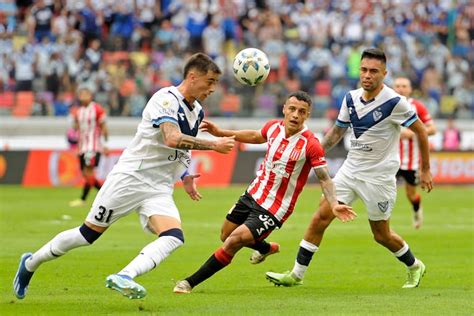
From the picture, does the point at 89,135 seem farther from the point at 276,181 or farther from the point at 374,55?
the point at 374,55

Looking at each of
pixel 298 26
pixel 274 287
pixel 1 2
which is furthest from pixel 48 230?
pixel 298 26

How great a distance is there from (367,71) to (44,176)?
18261mm

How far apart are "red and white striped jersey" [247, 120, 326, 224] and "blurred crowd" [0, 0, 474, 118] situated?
65.6 feet

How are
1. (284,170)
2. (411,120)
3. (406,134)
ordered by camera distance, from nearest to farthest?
1. (284,170)
2. (411,120)
3. (406,134)

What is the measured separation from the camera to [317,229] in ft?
37.4

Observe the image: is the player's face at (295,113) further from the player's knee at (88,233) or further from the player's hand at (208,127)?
the player's knee at (88,233)

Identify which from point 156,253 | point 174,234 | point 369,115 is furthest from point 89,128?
point 156,253

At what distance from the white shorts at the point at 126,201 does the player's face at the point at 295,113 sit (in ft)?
A: 5.80

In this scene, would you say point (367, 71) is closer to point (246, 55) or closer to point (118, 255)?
point (246, 55)

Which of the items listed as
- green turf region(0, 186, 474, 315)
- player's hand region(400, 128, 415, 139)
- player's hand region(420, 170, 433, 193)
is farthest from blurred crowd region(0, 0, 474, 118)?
player's hand region(420, 170, 433, 193)

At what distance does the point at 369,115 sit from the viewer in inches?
438

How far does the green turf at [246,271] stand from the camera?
957cm

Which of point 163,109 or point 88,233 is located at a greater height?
point 163,109

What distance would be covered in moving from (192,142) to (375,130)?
9.16 feet
